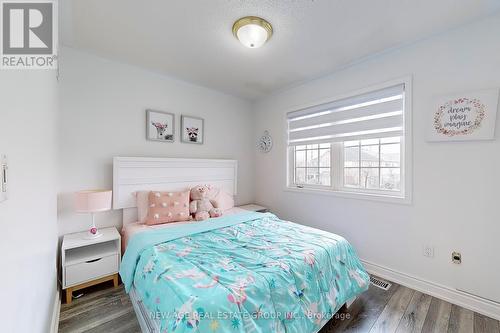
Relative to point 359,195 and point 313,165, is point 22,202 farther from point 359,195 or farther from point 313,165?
point 313,165

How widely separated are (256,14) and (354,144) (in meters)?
1.85

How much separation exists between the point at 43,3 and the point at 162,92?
144 cm

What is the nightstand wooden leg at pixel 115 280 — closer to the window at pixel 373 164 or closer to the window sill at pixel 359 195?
the window sill at pixel 359 195

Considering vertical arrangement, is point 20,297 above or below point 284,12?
below

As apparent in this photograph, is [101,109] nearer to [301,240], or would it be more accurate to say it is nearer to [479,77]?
[301,240]

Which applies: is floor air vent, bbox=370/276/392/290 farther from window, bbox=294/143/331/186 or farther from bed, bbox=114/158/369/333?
window, bbox=294/143/331/186

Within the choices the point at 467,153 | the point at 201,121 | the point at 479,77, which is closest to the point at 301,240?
the point at 467,153

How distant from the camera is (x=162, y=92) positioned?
2.86 metres

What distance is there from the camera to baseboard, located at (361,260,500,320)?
5.78 ft

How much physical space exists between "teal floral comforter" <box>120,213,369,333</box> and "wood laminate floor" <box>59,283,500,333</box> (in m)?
0.22

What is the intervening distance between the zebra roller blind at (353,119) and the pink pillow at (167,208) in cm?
187

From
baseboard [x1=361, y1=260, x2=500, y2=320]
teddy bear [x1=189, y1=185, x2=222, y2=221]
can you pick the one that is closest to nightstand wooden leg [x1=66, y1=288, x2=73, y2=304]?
teddy bear [x1=189, y1=185, x2=222, y2=221]

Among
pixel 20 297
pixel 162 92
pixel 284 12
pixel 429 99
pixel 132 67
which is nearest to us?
pixel 20 297

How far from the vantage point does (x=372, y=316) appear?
5.72 ft
